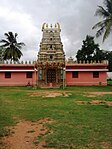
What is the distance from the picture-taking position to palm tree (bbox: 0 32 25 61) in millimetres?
43406

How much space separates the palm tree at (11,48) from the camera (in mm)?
43406

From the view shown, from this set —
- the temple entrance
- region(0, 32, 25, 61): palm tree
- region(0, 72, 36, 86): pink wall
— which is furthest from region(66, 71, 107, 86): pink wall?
region(0, 32, 25, 61): palm tree

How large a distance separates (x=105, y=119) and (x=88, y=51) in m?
47.2

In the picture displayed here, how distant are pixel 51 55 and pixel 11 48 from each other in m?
13.7

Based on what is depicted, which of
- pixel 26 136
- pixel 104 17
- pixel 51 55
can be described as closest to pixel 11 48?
pixel 51 55

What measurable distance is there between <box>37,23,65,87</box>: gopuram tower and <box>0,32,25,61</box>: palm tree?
11542 millimetres

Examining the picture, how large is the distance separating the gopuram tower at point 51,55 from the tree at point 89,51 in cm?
2187

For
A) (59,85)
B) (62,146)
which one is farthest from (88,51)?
(62,146)

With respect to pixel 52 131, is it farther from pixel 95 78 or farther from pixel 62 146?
pixel 95 78

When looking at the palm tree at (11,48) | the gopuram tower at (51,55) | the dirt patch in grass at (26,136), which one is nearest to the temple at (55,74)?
the gopuram tower at (51,55)

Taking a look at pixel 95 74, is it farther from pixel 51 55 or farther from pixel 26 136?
pixel 26 136

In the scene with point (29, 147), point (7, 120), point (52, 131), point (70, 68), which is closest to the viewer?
point (29, 147)

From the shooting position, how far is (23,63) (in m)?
31.9

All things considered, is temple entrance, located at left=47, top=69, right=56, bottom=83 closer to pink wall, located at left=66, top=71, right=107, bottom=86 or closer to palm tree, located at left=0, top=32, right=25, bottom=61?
pink wall, located at left=66, top=71, right=107, bottom=86
